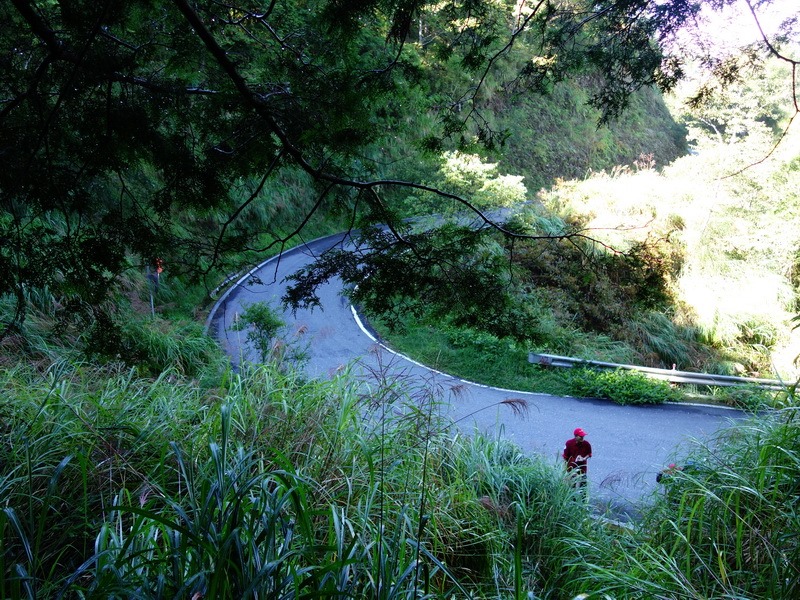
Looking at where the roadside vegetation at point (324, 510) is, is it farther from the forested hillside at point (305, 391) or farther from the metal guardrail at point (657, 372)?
the metal guardrail at point (657, 372)

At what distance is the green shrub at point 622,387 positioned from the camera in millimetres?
11078

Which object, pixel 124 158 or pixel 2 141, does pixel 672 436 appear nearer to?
pixel 124 158

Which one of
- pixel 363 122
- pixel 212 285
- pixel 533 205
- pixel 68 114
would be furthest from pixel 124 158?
pixel 533 205

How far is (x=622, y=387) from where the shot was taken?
11.2 m

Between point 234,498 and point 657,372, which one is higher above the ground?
point 657,372

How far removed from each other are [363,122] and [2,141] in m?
2.36

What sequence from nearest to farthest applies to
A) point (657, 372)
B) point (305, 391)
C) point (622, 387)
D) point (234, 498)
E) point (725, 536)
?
point (234, 498) < point (725, 536) < point (305, 391) < point (622, 387) < point (657, 372)

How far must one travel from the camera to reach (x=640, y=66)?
439 centimetres

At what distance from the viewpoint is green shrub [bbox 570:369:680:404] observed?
1108 centimetres

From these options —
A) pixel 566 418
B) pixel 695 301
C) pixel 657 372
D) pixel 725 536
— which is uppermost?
pixel 695 301

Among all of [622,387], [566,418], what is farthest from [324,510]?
[622,387]

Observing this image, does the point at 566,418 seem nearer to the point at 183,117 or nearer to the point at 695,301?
the point at 695,301

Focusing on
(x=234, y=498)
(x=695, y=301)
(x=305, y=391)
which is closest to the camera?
(x=234, y=498)

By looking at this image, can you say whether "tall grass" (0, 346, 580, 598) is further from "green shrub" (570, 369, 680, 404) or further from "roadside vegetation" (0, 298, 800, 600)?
"green shrub" (570, 369, 680, 404)
